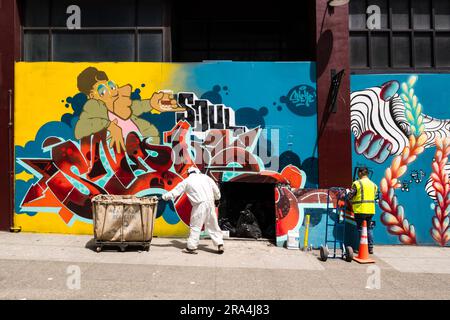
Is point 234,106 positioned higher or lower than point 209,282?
higher

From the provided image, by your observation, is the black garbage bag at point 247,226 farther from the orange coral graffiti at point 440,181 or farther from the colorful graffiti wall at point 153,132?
the orange coral graffiti at point 440,181

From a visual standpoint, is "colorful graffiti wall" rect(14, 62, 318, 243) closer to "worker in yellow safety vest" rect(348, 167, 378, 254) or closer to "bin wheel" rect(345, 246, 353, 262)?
"worker in yellow safety vest" rect(348, 167, 378, 254)

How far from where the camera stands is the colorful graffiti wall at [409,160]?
9.64m

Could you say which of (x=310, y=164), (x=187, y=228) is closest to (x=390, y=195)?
(x=310, y=164)

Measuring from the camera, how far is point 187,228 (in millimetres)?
9891

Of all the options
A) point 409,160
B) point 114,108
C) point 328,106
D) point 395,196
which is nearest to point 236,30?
point 328,106

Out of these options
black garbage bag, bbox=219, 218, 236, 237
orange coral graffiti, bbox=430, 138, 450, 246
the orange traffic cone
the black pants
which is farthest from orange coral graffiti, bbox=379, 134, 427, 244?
black garbage bag, bbox=219, 218, 236, 237

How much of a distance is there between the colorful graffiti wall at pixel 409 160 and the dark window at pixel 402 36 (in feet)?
2.75

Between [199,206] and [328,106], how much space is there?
154 inches

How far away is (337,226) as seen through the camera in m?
8.68

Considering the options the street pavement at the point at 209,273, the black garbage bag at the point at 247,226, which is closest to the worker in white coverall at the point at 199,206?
the street pavement at the point at 209,273

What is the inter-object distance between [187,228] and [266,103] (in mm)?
3509

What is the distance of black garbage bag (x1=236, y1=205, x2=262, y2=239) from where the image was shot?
9.61 meters

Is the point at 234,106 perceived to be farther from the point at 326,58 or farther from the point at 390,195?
the point at 390,195
